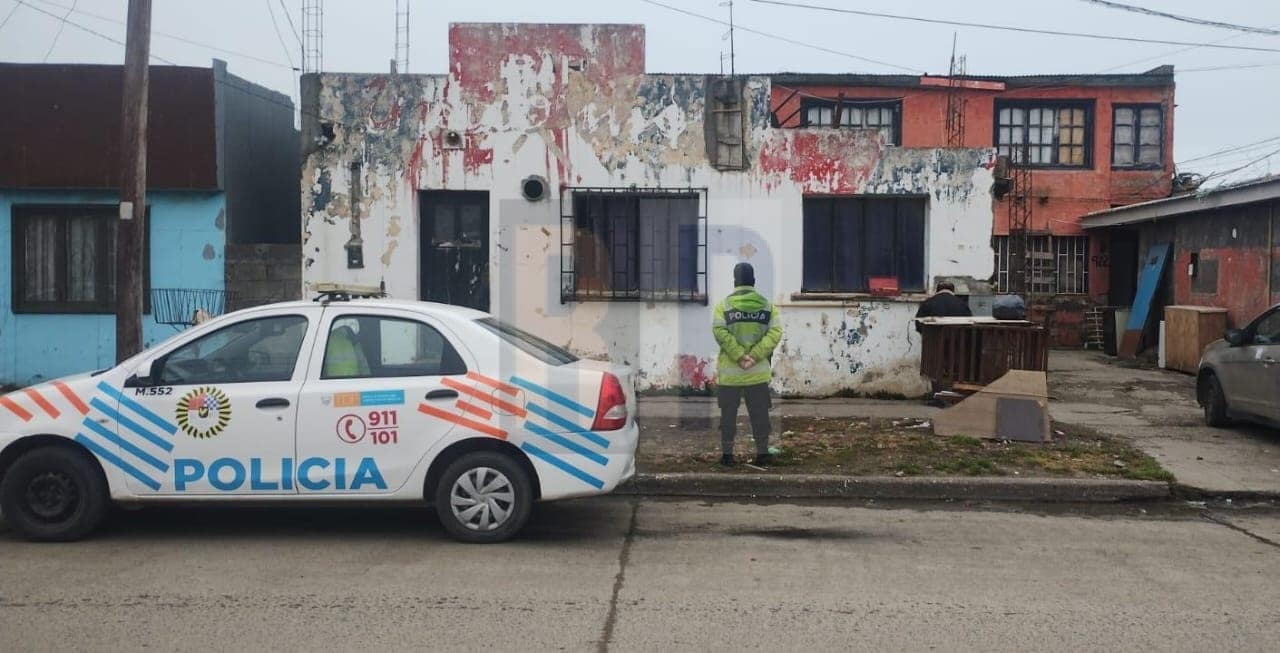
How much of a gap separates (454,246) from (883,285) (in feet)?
17.2

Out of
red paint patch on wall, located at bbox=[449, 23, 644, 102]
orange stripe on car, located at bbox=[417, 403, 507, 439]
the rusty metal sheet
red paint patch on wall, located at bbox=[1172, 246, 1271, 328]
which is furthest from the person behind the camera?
red paint patch on wall, located at bbox=[1172, 246, 1271, 328]

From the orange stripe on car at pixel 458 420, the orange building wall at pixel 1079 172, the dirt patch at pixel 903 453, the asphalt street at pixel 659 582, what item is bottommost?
the asphalt street at pixel 659 582

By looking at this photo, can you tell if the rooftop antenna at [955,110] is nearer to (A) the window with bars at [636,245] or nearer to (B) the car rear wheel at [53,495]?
(A) the window with bars at [636,245]

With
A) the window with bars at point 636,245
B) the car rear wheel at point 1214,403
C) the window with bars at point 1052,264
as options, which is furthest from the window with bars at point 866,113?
the car rear wheel at point 1214,403

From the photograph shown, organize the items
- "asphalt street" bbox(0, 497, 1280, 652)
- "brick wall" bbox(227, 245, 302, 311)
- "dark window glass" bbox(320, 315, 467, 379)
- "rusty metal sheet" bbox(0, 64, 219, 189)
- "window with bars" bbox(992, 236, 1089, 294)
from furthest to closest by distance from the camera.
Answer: "window with bars" bbox(992, 236, 1089, 294) → "brick wall" bbox(227, 245, 302, 311) → "rusty metal sheet" bbox(0, 64, 219, 189) → "dark window glass" bbox(320, 315, 467, 379) → "asphalt street" bbox(0, 497, 1280, 652)

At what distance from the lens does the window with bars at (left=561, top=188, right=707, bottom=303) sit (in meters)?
12.8

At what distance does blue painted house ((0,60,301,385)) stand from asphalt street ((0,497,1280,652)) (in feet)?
19.8

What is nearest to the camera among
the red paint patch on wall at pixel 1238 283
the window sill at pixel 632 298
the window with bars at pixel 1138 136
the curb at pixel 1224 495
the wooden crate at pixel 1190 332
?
the curb at pixel 1224 495

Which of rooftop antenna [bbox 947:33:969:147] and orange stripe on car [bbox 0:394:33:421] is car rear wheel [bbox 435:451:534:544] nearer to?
orange stripe on car [bbox 0:394:33:421]

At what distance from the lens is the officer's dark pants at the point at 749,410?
9.20 m

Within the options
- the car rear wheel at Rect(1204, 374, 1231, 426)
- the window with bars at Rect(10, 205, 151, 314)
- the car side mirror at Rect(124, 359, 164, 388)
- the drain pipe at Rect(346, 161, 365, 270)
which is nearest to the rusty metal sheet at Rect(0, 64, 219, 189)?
the window with bars at Rect(10, 205, 151, 314)

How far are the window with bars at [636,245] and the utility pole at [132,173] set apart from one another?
4965mm

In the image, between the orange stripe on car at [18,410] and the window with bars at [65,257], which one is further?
the window with bars at [65,257]

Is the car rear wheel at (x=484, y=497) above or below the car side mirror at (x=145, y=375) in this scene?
below
